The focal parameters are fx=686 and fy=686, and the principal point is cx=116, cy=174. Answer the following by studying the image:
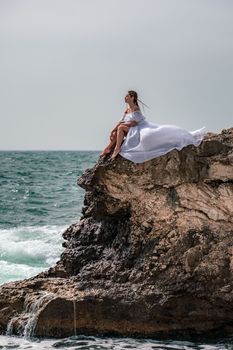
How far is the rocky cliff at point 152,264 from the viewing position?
8.77m

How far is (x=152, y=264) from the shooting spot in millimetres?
9000

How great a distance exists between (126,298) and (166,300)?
20.4 inches

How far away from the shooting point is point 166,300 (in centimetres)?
870

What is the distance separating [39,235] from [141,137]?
10025mm

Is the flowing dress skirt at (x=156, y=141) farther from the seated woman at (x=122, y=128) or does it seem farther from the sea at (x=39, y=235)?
the sea at (x=39, y=235)

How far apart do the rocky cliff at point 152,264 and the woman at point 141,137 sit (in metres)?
0.11

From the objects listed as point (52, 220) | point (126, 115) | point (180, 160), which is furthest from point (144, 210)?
point (52, 220)

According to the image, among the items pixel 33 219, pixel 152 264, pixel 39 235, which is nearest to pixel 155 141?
pixel 152 264

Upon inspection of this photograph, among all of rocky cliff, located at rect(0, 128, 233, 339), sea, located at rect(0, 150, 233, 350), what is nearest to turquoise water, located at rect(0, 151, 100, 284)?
sea, located at rect(0, 150, 233, 350)

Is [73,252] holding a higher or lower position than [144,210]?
lower

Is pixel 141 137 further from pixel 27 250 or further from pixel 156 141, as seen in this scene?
pixel 27 250

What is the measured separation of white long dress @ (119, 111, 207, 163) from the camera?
30.4 feet

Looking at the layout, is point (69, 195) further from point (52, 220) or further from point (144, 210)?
point (144, 210)

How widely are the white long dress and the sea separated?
243 centimetres
